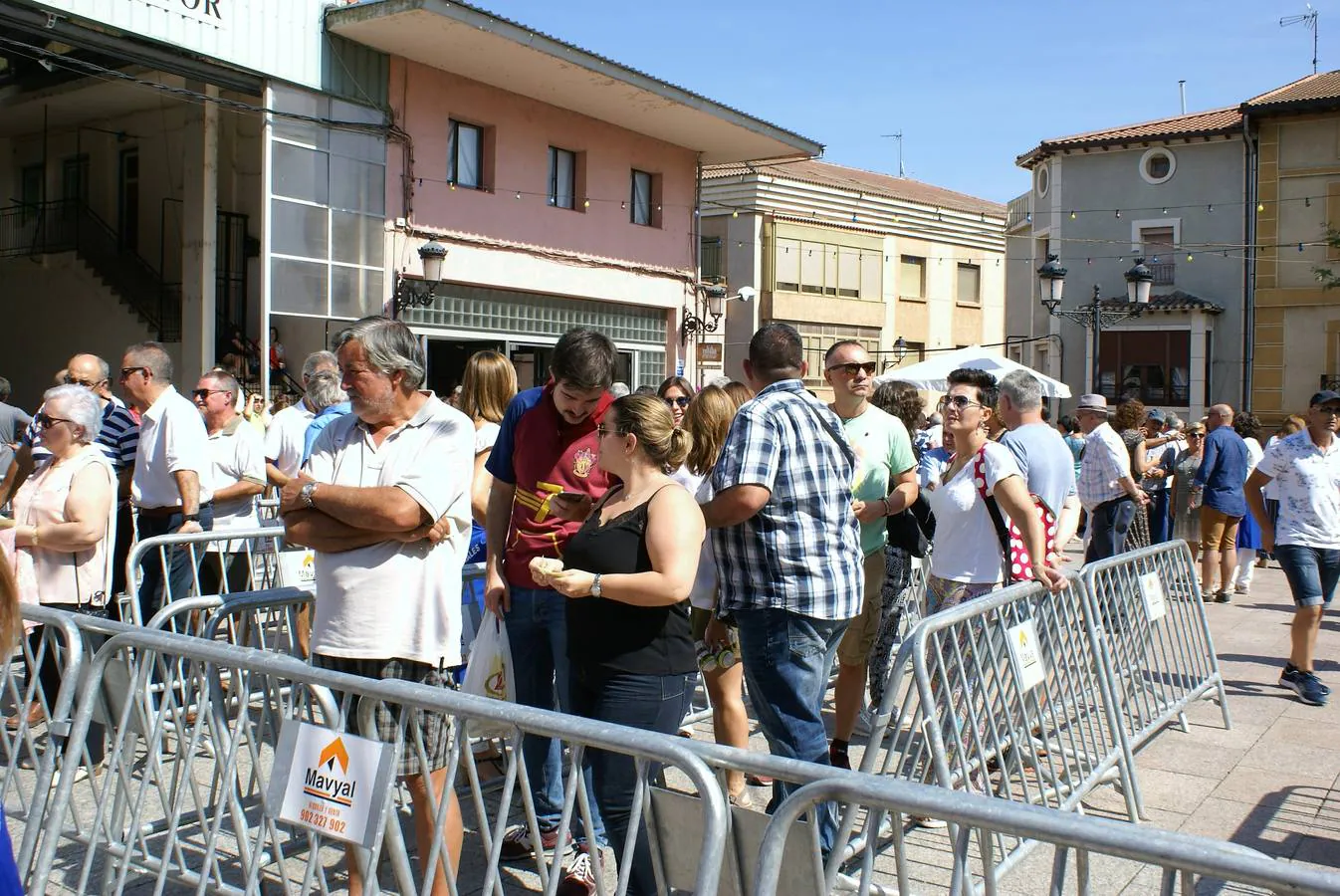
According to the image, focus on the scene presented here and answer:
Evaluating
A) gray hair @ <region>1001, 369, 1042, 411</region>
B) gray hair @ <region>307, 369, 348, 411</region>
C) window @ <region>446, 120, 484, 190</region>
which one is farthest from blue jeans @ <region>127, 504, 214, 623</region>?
window @ <region>446, 120, 484, 190</region>

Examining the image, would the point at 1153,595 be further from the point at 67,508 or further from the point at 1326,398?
the point at 67,508

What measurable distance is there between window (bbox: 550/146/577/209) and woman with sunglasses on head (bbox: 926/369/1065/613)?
1484cm

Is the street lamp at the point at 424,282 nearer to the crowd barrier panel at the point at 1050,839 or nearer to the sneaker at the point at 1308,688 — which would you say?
the sneaker at the point at 1308,688

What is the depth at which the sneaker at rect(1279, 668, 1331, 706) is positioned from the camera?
6965mm

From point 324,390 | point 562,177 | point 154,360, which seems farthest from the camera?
point 562,177

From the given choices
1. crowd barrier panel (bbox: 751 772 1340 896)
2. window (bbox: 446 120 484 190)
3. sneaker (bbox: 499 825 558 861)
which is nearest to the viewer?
crowd barrier panel (bbox: 751 772 1340 896)

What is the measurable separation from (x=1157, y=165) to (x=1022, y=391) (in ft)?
107

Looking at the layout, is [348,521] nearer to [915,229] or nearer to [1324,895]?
[1324,895]

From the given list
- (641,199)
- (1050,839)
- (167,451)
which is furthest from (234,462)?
(641,199)

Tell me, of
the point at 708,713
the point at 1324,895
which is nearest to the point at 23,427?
the point at 708,713

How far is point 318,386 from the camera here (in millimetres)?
7734

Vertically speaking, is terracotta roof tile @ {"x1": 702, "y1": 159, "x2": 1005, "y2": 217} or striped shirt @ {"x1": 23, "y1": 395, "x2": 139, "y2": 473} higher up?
terracotta roof tile @ {"x1": 702, "y1": 159, "x2": 1005, "y2": 217}

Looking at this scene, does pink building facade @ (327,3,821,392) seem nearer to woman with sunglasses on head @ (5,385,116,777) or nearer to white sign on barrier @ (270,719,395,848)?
woman with sunglasses on head @ (5,385,116,777)

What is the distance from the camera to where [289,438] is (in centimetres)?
752
